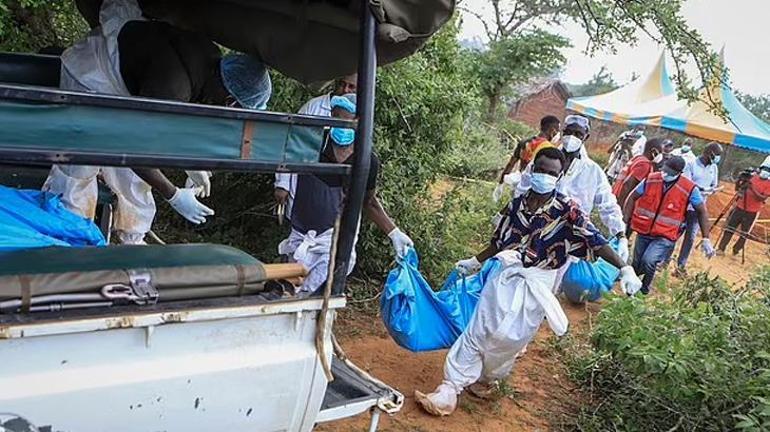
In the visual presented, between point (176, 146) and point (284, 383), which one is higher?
point (176, 146)

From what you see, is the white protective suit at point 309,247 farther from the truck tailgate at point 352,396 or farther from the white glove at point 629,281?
the white glove at point 629,281

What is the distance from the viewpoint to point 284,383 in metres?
2.23

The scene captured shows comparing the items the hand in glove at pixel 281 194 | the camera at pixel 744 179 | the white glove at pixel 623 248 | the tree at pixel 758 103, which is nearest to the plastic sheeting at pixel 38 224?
the hand in glove at pixel 281 194

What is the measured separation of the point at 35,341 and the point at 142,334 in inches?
10.4

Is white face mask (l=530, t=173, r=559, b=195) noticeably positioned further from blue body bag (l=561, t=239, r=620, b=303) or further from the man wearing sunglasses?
the man wearing sunglasses

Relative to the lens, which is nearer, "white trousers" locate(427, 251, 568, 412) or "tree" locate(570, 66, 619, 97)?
"white trousers" locate(427, 251, 568, 412)

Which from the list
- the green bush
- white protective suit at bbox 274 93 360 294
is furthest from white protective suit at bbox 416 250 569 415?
white protective suit at bbox 274 93 360 294

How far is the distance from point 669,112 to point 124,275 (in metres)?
18.0

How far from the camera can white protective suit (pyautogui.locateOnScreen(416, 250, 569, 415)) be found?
4.23 metres

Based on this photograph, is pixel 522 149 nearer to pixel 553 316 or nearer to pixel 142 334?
pixel 553 316

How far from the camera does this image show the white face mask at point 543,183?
4.29 m

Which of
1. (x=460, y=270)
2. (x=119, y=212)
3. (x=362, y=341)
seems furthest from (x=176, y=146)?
(x=362, y=341)

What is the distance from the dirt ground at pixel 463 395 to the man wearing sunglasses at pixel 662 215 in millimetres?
1947

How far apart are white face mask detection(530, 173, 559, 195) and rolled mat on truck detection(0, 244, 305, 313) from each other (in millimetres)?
2162
